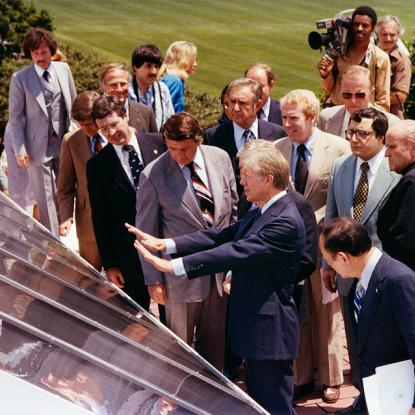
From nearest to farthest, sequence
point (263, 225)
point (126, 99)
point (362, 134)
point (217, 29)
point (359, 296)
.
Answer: point (359, 296)
point (263, 225)
point (362, 134)
point (126, 99)
point (217, 29)

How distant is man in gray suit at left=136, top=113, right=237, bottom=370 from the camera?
19.2 ft

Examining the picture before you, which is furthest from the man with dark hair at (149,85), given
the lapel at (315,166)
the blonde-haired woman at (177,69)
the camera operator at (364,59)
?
the lapel at (315,166)

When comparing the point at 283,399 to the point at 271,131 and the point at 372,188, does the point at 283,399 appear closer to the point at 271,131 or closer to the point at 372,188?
the point at 372,188

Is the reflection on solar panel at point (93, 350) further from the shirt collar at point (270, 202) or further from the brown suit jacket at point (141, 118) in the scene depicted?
the brown suit jacket at point (141, 118)

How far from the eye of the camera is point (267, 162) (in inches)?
200

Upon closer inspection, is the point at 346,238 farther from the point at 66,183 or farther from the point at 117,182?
the point at 66,183

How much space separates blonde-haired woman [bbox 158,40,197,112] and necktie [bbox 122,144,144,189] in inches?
93.5

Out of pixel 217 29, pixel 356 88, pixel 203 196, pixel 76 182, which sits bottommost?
pixel 217 29

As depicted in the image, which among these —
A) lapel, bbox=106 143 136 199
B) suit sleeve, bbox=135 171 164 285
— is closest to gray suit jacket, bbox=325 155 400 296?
suit sleeve, bbox=135 171 164 285

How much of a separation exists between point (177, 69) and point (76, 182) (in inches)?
83.2

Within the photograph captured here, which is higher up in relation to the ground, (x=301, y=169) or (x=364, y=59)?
(x=364, y=59)

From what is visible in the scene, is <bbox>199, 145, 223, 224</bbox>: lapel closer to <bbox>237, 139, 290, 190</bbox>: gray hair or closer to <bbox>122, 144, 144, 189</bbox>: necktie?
<bbox>122, 144, 144, 189</bbox>: necktie

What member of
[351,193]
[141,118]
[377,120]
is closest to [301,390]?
[351,193]

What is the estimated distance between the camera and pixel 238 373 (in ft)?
22.1
